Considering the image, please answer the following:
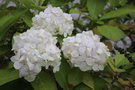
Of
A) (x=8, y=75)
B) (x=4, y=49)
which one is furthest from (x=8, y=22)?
(x=8, y=75)

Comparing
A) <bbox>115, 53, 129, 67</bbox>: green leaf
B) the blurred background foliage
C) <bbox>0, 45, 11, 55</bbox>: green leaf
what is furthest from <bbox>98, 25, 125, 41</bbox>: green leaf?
<bbox>0, 45, 11, 55</bbox>: green leaf

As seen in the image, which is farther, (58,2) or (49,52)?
(58,2)

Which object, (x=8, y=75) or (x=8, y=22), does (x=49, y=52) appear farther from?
(x=8, y=22)

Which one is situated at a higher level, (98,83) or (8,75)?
(8,75)

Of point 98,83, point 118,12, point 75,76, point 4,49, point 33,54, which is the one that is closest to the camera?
point 33,54

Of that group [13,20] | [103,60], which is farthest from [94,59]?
[13,20]

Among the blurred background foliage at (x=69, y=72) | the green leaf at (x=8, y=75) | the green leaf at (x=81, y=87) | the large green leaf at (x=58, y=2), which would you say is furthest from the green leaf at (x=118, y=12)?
the green leaf at (x=8, y=75)

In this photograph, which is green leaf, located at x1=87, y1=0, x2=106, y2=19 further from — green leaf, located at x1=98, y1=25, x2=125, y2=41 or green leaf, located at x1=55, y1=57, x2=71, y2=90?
green leaf, located at x1=55, y1=57, x2=71, y2=90
